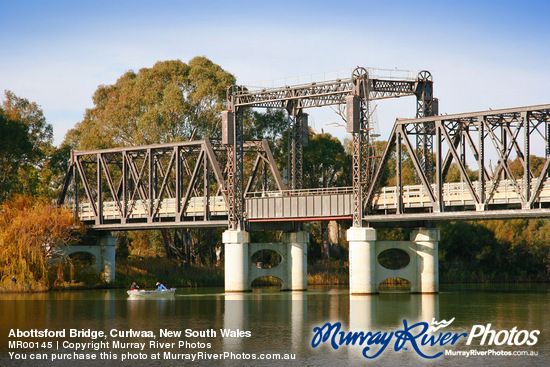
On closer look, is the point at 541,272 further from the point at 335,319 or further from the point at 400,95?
the point at 335,319

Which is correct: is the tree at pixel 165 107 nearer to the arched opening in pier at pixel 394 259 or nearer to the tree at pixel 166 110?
the tree at pixel 166 110

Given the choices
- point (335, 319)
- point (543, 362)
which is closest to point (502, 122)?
point (335, 319)

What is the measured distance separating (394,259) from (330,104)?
3288cm

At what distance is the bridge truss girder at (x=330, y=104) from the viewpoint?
64312 millimetres

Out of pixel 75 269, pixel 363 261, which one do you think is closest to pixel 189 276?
pixel 75 269

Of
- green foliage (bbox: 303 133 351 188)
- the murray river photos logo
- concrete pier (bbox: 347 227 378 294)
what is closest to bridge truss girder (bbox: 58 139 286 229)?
concrete pier (bbox: 347 227 378 294)

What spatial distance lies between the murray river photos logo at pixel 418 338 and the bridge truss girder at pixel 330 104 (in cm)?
2220

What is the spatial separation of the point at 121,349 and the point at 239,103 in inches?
1478

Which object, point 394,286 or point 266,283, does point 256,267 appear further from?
point 394,286

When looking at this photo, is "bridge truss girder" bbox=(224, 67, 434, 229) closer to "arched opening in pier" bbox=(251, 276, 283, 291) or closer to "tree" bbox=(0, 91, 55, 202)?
"arched opening in pier" bbox=(251, 276, 283, 291)

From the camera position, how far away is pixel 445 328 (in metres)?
43.5

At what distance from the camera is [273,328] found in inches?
1751

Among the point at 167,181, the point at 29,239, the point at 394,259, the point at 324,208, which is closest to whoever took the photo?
the point at 324,208

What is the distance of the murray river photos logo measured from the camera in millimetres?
37912
